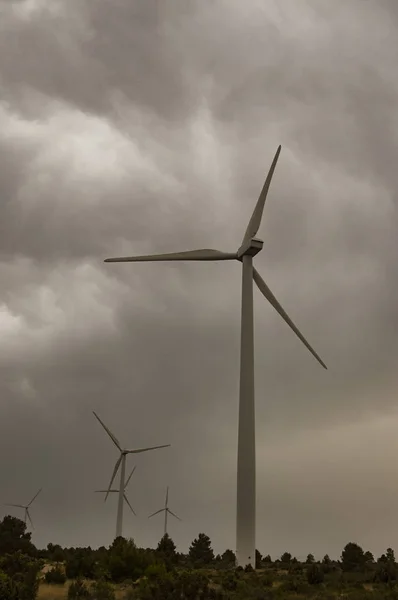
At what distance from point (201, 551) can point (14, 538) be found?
22.4m

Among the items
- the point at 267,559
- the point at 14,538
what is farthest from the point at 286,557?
the point at 14,538

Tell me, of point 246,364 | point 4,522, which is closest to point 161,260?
point 246,364

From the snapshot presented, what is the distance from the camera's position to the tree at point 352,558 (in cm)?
5334

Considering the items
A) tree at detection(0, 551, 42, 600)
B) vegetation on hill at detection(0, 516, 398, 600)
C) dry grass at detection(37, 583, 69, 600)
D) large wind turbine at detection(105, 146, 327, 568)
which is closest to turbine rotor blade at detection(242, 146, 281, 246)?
large wind turbine at detection(105, 146, 327, 568)

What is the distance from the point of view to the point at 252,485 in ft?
159

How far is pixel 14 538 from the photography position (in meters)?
74.8

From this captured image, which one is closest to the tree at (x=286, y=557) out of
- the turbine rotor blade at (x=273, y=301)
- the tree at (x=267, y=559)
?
the tree at (x=267, y=559)

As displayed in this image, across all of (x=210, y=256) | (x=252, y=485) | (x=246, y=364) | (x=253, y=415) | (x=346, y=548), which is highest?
(x=210, y=256)

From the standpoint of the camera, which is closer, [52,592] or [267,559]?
[52,592]

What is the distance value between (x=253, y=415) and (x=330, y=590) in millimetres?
16098

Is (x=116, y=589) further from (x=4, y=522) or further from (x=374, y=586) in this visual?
(x=4, y=522)

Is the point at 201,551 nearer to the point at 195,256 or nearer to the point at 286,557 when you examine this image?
the point at 286,557

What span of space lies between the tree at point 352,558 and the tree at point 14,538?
33.1m

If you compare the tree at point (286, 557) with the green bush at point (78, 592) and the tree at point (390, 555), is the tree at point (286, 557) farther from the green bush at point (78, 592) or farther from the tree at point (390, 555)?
the green bush at point (78, 592)
